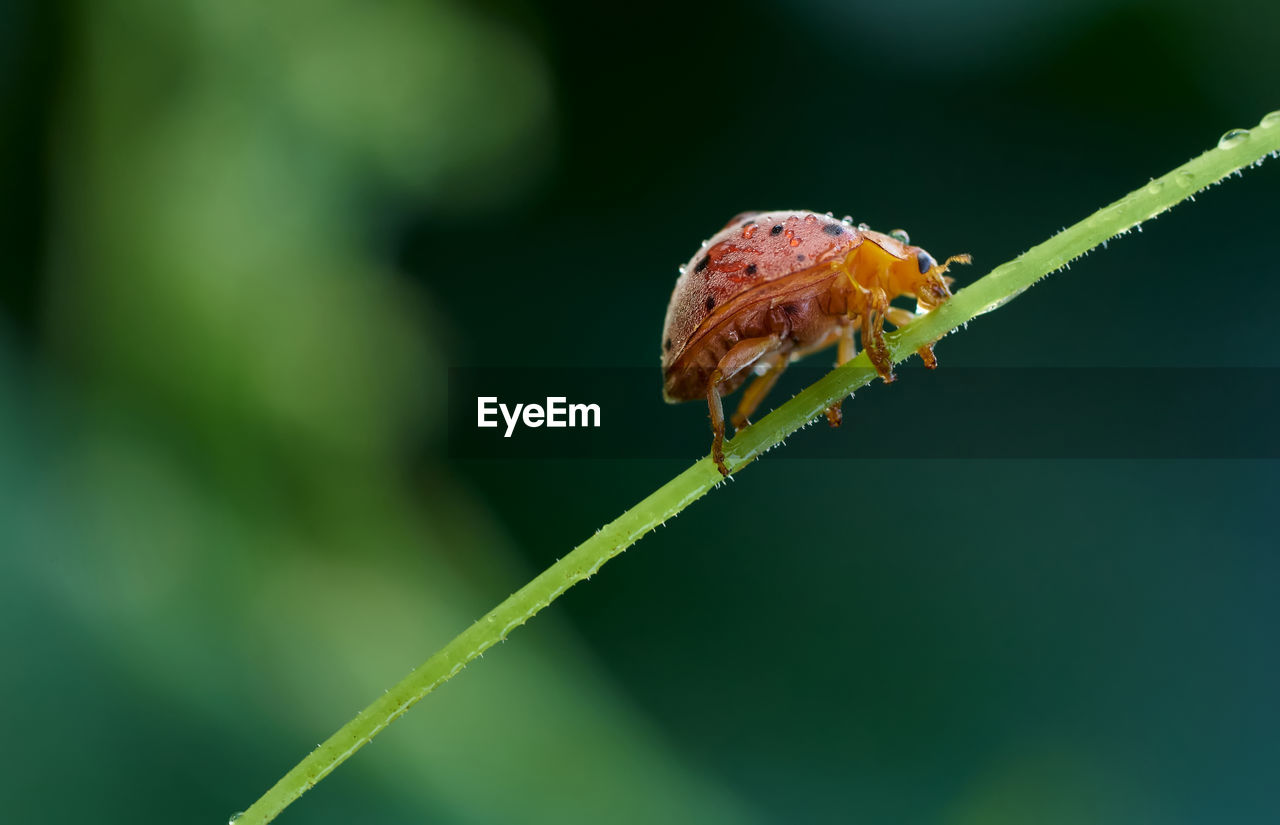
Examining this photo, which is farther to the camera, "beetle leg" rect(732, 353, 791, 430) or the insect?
"beetle leg" rect(732, 353, 791, 430)

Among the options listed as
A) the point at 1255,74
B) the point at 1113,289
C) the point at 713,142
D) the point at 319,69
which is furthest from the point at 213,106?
the point at 1255,74

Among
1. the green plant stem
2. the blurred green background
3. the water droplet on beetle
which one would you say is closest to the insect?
the green plant stem

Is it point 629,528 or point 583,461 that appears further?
point 583,461

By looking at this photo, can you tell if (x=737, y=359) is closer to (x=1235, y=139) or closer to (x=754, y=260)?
(x=754, y=260)

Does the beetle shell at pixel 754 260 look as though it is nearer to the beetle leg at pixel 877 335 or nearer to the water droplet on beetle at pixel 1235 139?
the beetle leg at pixel 877 335

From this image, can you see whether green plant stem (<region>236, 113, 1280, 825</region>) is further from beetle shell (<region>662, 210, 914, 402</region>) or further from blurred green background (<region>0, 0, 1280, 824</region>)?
blurred green background (<region>0, 0, 1280, 824</region>)

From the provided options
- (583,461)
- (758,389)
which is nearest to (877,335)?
(758,389)
